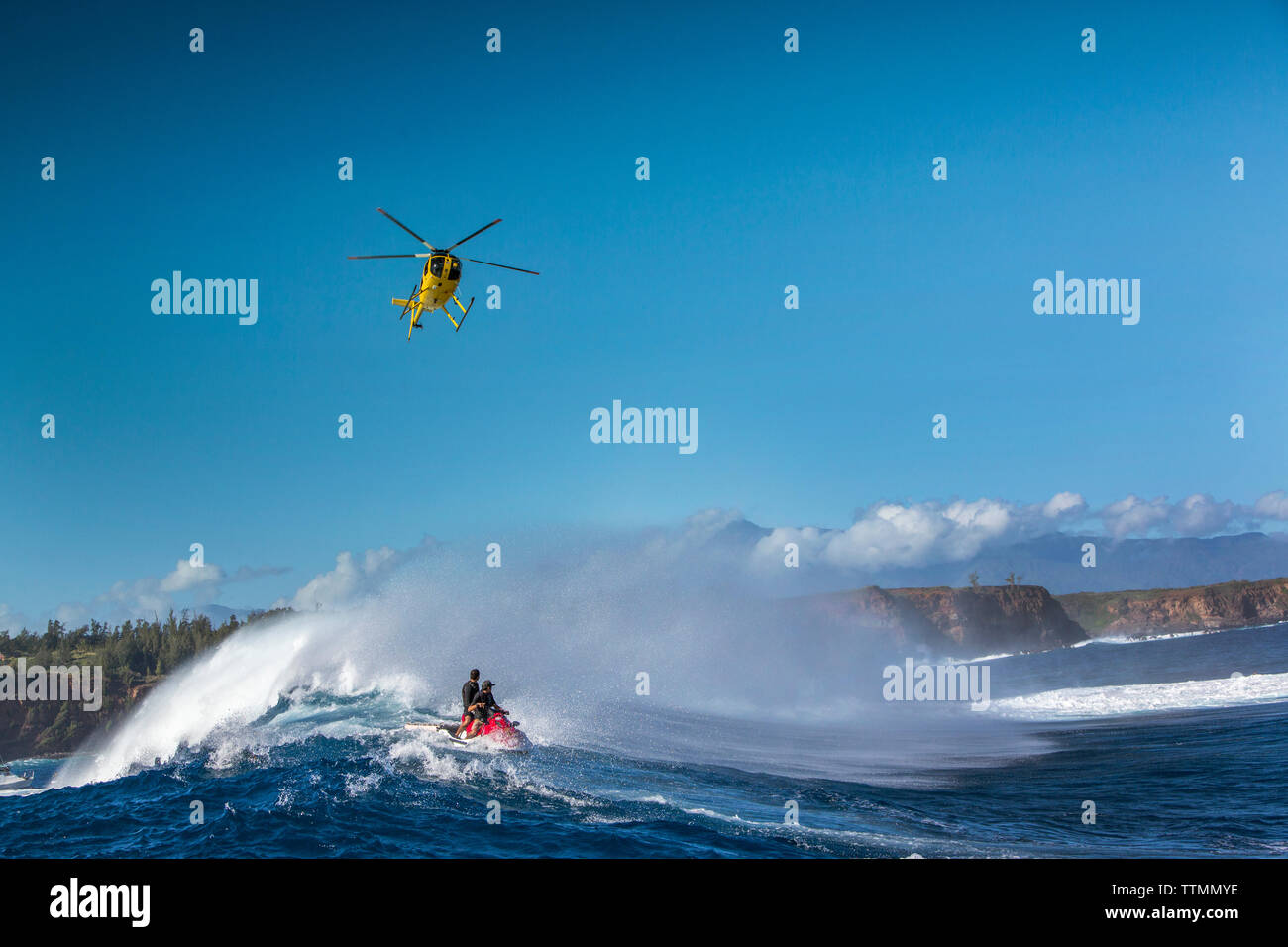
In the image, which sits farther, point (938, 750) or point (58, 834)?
point (938, 750)

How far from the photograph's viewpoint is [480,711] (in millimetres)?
23016

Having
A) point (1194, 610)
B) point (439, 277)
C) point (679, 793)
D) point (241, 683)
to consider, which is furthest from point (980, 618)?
point (439, 277)

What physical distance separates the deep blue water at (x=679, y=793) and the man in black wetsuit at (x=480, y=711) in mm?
774

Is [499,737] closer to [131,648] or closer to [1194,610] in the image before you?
[131,648]

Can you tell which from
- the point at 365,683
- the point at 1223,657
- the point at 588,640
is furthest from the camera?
the point at 1223,657

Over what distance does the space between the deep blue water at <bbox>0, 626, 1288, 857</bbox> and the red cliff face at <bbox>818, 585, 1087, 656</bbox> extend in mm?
94018

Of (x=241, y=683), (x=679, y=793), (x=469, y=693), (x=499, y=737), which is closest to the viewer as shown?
(x=679, y=793)

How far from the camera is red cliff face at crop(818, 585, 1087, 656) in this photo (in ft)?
412

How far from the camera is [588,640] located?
49625mm

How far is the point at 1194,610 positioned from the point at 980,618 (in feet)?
103

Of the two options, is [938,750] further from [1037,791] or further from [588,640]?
[588,640]

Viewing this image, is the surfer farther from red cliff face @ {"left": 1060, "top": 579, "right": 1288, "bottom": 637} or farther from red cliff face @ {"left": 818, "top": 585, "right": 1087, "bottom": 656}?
red cliff face @ {"left": 1060, "top": 579, "right": 1288, "bottom": 637}
